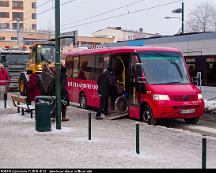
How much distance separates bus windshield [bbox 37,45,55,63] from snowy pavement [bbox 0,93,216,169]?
1482 cm

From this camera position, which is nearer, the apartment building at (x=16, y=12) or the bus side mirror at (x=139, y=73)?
the bus side mirror at (x=139, y=73)

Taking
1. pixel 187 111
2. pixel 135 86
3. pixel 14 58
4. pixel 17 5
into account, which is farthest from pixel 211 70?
pixel 17 5

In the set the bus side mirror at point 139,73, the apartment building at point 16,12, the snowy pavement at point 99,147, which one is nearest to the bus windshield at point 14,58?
the snowy pavement at point 99,147

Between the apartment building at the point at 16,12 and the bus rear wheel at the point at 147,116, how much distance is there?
101 meters

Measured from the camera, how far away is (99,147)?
10.2m

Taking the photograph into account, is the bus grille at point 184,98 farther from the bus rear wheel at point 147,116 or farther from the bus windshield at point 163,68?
the bus rear wheel at point 147,116

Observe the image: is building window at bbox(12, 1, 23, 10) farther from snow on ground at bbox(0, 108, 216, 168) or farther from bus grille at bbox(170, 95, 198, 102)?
bus grille at bbox(170, 95, 198, 102)

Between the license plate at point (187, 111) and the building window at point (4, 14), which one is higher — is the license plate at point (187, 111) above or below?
below

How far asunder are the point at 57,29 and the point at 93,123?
3.27 m

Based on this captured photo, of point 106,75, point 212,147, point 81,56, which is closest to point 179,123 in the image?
point 106,75

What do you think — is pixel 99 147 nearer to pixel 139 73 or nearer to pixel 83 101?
pixel 139 73

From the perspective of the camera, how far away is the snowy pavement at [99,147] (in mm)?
8594

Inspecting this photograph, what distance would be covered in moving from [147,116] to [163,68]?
167cm

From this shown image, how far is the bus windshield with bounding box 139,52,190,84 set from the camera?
Answer: 15305mm
